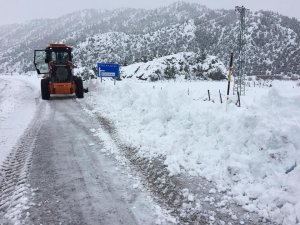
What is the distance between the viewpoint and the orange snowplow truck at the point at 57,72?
18.0m

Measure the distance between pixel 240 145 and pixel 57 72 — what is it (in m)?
14.0

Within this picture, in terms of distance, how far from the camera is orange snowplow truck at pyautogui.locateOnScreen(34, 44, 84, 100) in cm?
1802

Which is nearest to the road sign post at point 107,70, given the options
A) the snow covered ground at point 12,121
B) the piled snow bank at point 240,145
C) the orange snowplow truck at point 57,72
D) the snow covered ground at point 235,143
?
the orange snowplow truck at point 57,72

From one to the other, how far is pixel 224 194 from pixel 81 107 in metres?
10.5

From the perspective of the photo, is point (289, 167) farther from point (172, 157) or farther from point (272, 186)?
point (172, 157)

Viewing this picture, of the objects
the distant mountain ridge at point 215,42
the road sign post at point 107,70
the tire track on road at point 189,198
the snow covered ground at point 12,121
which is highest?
the distant mountain ridge at point 215,42

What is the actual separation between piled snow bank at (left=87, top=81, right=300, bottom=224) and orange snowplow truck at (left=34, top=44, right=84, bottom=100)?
892cm

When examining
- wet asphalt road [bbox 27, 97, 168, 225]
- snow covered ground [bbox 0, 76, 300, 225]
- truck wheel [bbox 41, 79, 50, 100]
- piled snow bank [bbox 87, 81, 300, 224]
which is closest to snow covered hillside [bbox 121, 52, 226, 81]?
truck wheel [bbox 41, 79, 50, 100]

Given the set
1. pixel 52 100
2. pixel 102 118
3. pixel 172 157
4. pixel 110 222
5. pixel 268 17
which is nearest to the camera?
pixel 110 222

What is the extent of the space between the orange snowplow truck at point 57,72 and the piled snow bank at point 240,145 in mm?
8919

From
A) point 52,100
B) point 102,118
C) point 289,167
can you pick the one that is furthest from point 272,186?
point 52,100

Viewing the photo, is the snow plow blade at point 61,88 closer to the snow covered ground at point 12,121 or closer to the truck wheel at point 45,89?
the truck wheel at point 45,89

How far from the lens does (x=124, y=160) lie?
728cm

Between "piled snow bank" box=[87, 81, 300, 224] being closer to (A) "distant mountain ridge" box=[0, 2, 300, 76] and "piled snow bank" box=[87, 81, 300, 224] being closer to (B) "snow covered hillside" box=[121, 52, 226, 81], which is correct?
(B) "snow covered hillside" box=[121, 52, 226, 81]
